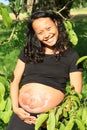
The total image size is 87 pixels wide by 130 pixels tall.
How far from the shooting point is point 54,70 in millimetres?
3672

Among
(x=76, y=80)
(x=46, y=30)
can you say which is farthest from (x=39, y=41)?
(x=76, y=80)

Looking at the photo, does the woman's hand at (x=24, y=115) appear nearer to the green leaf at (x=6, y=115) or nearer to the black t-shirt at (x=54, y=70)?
the green leaf at (x=6, y=115)

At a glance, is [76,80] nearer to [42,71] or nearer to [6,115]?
[42,71]

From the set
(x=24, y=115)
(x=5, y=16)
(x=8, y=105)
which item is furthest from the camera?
(x=24, y=115)

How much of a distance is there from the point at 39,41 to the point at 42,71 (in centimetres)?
27

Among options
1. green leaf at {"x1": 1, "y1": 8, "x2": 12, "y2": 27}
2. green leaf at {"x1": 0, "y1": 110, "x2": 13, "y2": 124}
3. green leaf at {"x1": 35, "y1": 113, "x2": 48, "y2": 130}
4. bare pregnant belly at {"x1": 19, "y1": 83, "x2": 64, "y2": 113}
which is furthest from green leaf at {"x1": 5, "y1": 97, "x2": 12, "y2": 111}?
green leaf at {"x1": 1, "y1": 8, "x2": 12, "y2": 27}

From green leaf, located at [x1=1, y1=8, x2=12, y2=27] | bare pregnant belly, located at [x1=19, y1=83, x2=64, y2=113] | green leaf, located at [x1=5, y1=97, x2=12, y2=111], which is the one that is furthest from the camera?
bare pregnant belly, located at [x1=19, y1=83, x2=64, y2=113]

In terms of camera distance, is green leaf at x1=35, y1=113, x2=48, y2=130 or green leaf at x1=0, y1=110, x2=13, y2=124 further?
green leaf at x1=0, y1=110, x2=13, y2=124

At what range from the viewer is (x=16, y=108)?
144 inches

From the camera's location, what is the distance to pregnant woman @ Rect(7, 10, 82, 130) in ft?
11.6

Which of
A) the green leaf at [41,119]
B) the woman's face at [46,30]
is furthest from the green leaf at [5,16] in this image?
the woman's face at [46,30]

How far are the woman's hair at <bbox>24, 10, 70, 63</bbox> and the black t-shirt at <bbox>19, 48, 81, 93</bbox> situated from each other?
0.06m

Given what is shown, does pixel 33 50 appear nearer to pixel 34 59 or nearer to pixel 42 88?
pixel 34 59

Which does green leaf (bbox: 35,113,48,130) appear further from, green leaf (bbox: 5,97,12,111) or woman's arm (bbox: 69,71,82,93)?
woman's arm (bbox: 69,71,82,93)
